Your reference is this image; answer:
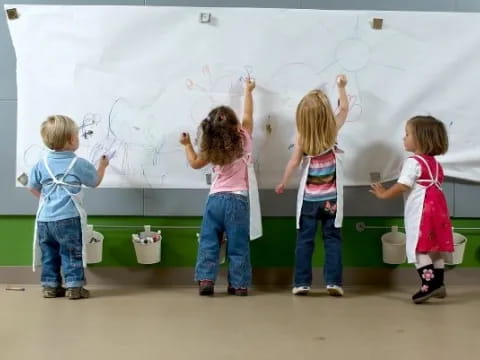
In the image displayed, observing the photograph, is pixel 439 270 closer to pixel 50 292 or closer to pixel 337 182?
pixel 337 182

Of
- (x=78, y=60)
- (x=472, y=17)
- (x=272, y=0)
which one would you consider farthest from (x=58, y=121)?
(x=472, y=17)

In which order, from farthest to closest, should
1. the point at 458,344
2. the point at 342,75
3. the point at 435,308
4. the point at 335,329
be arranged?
the point at 342,75 → the point at 435,308 → the point at 335,329 → the point at 458,344

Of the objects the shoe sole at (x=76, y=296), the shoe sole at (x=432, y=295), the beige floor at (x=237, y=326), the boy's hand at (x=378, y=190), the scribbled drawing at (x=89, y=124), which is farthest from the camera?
the scribbled drawing at (x=89, y=124)

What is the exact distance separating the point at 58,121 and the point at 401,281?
6.05 feet

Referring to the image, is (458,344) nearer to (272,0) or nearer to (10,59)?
(272,0)

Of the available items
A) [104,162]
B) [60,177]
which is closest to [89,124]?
[104,162]

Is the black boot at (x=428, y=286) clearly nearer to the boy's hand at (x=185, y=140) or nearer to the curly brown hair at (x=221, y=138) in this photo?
the curly brown hair at (x=221, y=138)

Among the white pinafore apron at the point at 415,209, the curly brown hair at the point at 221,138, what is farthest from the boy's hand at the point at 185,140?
the white pinafore apron at the point at 415,209

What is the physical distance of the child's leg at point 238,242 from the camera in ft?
9.09

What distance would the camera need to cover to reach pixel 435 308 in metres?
2.58

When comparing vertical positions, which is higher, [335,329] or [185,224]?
[185,224]

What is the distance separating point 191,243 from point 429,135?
1.26 meters

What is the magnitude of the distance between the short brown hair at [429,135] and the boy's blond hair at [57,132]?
5.24 feet

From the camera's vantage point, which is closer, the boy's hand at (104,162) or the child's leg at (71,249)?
the child's leg at (71,249)
